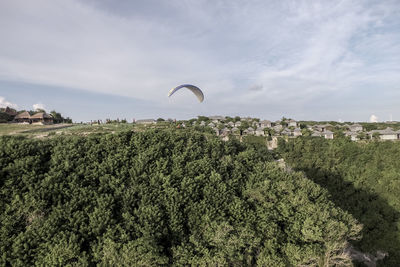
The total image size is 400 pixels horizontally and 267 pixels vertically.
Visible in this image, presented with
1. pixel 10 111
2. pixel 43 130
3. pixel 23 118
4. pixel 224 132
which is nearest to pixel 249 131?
pixel 224 132

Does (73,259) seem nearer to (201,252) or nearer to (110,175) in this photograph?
(110,175)

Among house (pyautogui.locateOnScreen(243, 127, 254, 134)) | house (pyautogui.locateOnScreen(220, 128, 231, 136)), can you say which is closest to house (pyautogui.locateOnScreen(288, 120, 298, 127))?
house (pyautogui.locateOnScreen(243, 127, 254, 134))

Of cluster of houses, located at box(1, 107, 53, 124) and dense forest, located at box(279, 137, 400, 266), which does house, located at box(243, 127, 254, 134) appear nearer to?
dense forest, located at box(279, 137, 400, 266)

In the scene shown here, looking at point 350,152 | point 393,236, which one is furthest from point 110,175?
point 350,152

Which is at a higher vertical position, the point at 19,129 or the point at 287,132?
the point at 19,129

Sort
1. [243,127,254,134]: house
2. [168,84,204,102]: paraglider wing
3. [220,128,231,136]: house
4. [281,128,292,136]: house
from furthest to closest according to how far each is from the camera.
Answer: [243,127,254,134]: house → [281,128,292,136]: house → [220,128,231,136]: house → [168,84,204,102]: paraglider wing

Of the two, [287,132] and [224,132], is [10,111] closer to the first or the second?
[224,132]
